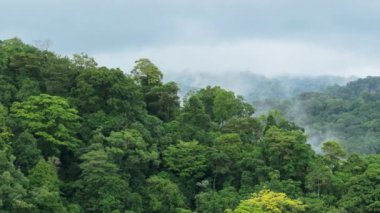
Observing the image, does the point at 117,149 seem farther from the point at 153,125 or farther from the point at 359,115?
the point at 359,115

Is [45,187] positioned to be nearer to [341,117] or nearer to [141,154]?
[141,154]

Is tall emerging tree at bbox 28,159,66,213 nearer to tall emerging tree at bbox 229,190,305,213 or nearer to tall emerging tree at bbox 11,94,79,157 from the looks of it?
tall emerging tree at bbox 11,94,79,157

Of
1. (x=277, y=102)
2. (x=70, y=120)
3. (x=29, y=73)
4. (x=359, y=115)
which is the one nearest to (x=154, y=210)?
(x=70, y=120)

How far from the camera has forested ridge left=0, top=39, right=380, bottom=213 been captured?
29.5 metres

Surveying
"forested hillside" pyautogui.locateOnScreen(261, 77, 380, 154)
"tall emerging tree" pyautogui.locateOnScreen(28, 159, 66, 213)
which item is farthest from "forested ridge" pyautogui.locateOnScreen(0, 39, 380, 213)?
"forested hillside" pyautogui.locateOnScreen(261, 77, 380, 154)

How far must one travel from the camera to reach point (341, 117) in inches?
3839

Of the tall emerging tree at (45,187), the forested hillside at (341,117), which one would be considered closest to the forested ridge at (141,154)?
the tall emerging tree at (45,187)

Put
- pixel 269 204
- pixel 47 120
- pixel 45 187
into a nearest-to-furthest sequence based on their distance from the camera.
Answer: pixel 45 187, pixel 269 204, pixel 47 120

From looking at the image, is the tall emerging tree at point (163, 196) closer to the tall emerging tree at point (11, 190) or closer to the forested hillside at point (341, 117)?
the tall emerging tree at point (11, 190)

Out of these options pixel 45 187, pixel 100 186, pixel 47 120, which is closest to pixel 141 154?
pixel 100 186

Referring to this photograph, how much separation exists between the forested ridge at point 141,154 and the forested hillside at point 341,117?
167ft

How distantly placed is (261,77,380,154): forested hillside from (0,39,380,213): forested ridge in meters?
51.0

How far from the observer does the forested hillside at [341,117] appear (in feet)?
291

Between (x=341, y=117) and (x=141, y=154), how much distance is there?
228 feet
